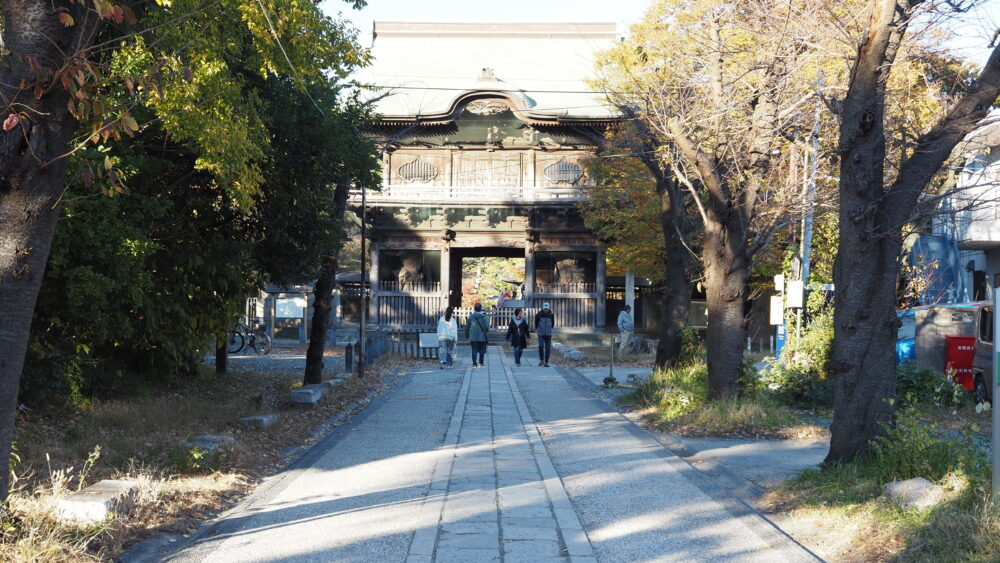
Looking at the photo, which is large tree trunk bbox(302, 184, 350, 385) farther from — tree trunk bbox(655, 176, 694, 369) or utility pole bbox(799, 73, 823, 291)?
utility pole bbox(799, 73, 823, 291)

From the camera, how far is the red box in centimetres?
1557

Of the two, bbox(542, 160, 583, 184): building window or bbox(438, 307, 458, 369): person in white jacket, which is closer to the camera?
bbox(438, 307, 458, 369): person in white jacket

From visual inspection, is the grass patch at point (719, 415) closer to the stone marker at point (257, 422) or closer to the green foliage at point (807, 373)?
the green foliage at point (807, 373)

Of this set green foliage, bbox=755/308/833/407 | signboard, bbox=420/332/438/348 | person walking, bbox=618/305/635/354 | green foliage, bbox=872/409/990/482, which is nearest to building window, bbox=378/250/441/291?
signboard, bbox=420/332/438/348

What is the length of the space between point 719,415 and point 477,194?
23.1 metres

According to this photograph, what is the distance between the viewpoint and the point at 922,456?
24.0 feet

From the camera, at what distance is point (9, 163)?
5.66 m

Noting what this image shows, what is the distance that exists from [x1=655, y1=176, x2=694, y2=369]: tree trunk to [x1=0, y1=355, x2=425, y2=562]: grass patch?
24.3 ft

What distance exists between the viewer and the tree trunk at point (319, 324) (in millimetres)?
16812

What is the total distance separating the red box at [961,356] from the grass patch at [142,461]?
11.3 metres

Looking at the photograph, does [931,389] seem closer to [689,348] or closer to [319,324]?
[689,348]

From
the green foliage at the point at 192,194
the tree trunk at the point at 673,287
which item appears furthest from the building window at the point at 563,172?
the green foliage at the point at 192,194

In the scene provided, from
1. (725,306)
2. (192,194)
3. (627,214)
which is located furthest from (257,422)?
(627,214)

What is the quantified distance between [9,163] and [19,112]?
34cm
